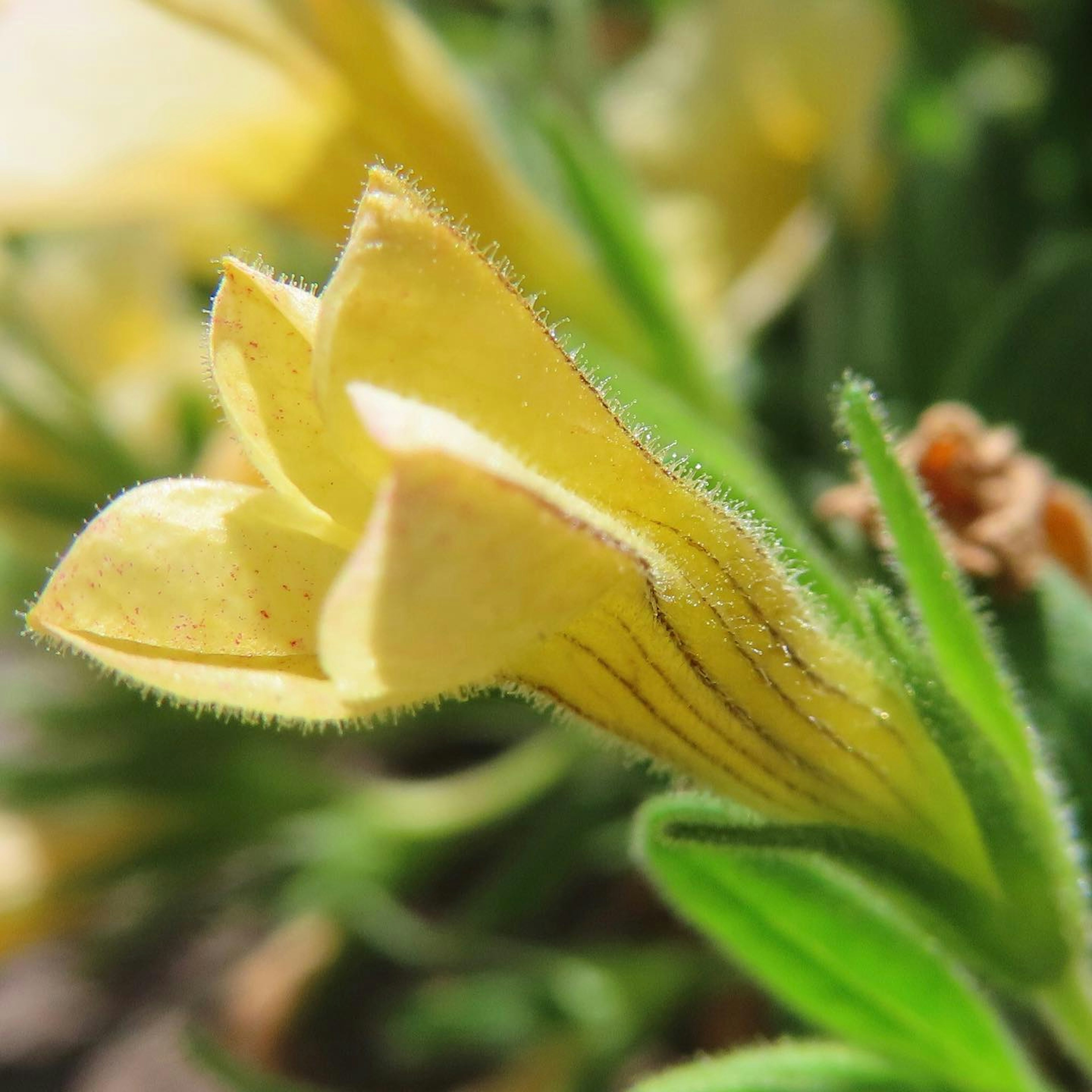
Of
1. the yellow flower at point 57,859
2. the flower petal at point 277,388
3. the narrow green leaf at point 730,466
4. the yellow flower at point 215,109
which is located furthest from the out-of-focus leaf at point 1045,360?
the yellow flower at point 57,859

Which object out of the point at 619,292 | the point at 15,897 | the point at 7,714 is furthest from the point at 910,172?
the point at 7,714

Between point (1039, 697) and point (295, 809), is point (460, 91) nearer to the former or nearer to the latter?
point (1039, 697)

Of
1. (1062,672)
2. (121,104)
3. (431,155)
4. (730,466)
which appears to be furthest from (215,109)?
(1062,672)

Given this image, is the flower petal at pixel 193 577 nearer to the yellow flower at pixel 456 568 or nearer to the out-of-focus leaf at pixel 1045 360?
the yellow flower at pixel 456 568

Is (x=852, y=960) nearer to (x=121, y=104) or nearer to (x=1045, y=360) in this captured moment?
(x=1045, y=360)

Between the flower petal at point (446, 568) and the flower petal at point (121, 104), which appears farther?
the flower petal at point (121, 104)

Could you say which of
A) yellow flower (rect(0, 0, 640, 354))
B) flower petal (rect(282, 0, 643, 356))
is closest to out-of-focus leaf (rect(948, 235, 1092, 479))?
flower petal (rect(282, 0, 643, 356))
